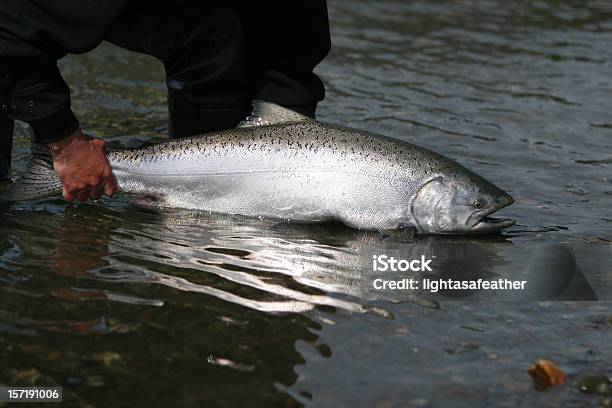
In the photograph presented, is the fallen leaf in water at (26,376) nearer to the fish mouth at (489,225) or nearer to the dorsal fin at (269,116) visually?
the dorsal fin at (269,116)

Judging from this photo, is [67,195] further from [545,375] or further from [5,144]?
[545,375]

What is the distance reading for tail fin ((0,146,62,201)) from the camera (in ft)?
15.1

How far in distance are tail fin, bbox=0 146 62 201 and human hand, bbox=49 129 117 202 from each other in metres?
0.07

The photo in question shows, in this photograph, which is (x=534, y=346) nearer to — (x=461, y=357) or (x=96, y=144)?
(x=461, y=357)

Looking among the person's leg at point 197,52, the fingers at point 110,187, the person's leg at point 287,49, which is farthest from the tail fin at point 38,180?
the person's leg at point 287,49

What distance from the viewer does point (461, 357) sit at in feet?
11.2

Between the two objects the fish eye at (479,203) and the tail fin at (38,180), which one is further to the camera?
the fish eye at (479,203)

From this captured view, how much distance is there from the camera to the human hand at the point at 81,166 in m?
4.51

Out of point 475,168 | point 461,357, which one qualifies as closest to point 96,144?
point 461,357

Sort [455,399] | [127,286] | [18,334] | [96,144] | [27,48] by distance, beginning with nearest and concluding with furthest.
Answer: [455,399]
[18,334]
[127,286]
[27,48]
[96,144]

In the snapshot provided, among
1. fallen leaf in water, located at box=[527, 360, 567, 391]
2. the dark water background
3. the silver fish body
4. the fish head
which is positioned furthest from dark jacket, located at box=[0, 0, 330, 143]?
fallen leaf in water, located at box=[527, 360, 567, 391]

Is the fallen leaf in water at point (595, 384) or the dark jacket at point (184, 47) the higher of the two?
the dark jacket at point (184, 47)

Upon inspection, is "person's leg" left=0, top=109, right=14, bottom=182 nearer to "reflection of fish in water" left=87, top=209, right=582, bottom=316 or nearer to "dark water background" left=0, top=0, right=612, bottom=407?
"dark water background" left=0, top=0, right=612, bottom=407

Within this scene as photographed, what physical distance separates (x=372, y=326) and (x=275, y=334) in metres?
0.39
